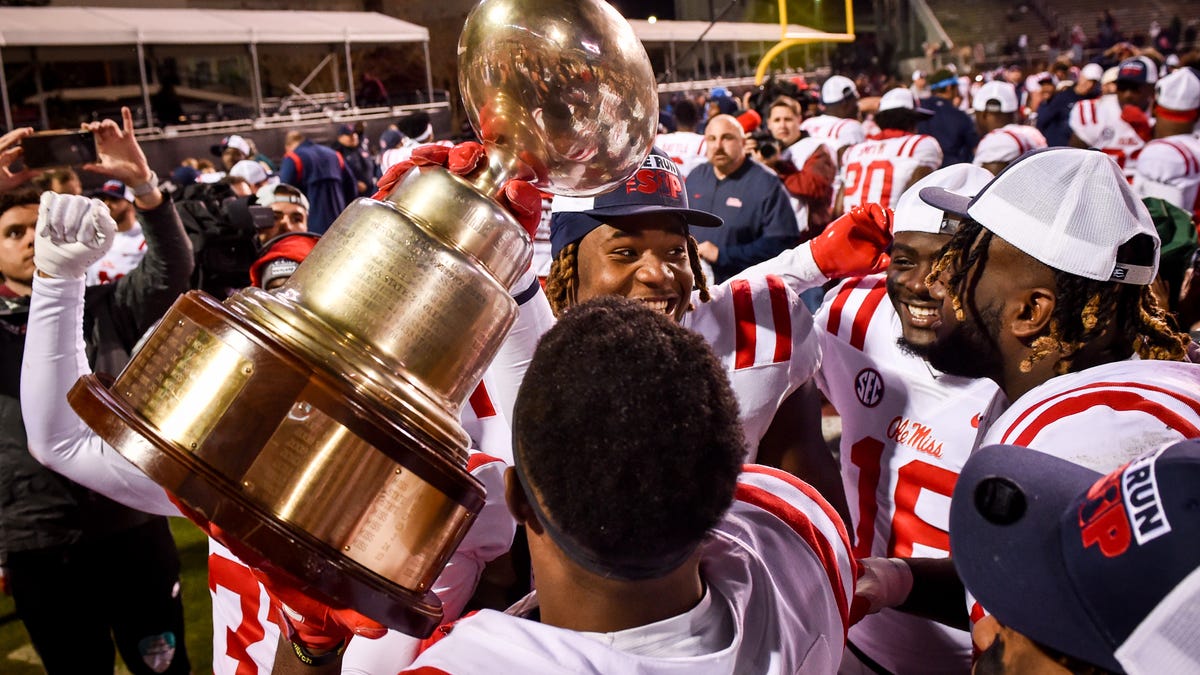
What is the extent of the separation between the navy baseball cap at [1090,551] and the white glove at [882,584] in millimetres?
496

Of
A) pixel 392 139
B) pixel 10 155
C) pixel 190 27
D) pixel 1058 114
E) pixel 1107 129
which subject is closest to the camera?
pixel 10 155

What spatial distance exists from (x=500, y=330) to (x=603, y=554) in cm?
27

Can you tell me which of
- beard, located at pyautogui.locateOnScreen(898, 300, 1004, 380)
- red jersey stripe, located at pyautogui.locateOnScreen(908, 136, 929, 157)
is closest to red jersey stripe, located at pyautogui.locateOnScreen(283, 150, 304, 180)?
red jersey stripe, located at pyautogui.locateOnScreen(908, 136, 929, 157)

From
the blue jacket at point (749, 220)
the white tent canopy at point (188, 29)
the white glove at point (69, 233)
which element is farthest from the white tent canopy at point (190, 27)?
the white glove at point (69, 233)

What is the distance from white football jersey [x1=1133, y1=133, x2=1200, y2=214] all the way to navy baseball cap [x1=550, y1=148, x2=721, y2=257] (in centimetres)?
439

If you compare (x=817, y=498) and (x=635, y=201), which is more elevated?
(x=635, y=201)

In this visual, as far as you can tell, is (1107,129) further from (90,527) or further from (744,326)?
(90,527)

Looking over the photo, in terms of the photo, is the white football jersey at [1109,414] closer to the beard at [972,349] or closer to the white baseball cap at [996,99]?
the beard at [972,349]

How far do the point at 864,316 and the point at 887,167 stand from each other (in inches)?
141

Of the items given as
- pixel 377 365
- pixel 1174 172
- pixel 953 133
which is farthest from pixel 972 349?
pixel 953 133

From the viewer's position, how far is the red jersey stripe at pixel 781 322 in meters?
2.33

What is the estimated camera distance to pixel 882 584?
1.63 metres

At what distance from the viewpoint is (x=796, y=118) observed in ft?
25.0

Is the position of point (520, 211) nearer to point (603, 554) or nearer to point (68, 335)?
point (603, 554)
